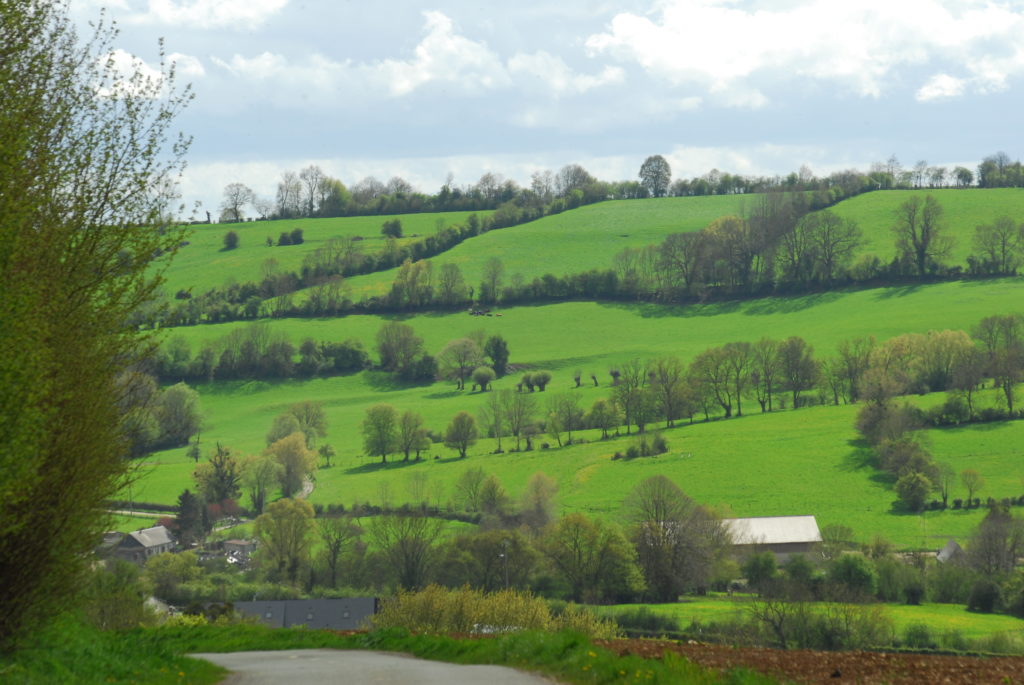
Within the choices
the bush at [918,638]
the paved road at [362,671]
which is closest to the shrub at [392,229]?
the bush at [918,638]

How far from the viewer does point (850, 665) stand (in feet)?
54.3

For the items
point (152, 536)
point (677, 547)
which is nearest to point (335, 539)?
point (152, 536)

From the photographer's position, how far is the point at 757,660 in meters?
17.0

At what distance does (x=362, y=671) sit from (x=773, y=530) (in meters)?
68.0

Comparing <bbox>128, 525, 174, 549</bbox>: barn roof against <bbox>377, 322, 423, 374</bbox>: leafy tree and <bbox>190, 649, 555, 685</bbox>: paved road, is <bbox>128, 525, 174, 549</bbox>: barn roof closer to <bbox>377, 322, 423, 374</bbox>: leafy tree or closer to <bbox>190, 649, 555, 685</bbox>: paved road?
<bbox>377, 322, 423, 374</bbox>: leafy tree

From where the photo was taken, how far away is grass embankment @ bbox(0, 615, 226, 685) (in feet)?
51.0

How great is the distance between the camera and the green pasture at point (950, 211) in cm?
15850

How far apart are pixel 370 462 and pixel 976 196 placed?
121255 millimetres

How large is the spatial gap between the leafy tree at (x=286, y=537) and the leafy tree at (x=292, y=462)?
63.4 feet

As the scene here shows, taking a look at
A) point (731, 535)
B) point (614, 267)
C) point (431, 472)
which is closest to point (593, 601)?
point (731, 535)

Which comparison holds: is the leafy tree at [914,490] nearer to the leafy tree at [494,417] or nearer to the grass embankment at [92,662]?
the leafy tree at [494,417]

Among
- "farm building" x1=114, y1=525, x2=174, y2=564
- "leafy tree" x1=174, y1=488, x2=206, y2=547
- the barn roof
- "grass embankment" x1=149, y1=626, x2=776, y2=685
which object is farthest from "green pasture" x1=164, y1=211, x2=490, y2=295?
"grass embankment" x1=149, y1=626, x2=776, y2=685

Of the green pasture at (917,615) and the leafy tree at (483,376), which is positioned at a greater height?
the leafy tree at (483,376)

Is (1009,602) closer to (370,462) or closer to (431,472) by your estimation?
(431,472)
